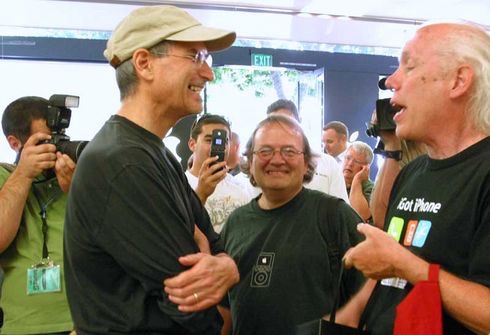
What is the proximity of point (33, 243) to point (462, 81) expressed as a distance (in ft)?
5.30

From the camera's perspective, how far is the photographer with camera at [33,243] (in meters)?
2.10

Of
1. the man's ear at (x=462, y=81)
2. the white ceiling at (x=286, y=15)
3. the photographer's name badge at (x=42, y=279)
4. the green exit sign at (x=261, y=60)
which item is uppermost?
the white ceiling at (x=286, y=15)

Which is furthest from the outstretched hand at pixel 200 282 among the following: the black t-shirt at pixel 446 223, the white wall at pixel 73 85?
the white wall at pixel 73 85

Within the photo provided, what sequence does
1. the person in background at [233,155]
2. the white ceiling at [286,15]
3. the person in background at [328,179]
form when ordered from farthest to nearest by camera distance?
the white ceiling at [286,15], the person in background at [233,155], the person in background at [328,179]

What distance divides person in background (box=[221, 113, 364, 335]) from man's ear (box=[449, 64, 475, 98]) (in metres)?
0.68

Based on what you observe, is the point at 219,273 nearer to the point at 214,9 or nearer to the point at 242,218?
the point at 242,218

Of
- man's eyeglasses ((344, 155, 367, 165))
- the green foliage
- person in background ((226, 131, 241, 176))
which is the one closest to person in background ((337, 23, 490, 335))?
person in background ((226, 131, 241, 176))

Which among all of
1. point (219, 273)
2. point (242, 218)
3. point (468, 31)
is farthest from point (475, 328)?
point (242, 218)

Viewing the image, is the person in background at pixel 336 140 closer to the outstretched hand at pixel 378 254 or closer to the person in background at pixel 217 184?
the person in background at pixel 217 184

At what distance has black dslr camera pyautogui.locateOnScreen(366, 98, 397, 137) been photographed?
2207mm

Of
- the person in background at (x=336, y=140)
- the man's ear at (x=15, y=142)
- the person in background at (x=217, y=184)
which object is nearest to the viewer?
the man's ear at (x=15, y=142)

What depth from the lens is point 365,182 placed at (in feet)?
13.9

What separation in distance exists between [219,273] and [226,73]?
4380 mm

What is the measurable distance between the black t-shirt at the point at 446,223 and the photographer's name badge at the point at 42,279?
1179 mm
